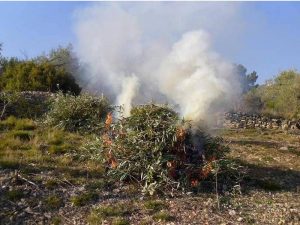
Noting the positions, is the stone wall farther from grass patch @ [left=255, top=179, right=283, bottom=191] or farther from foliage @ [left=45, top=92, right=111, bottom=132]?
grass patch @ [left=255, top=179, right=283, bottom=191]

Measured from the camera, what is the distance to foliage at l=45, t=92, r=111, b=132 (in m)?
14.1

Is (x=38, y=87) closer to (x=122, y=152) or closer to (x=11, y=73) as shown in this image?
(x=11, y=73)

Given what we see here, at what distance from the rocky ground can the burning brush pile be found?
281 millimetres

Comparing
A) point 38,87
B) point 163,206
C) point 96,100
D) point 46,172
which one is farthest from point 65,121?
point 38,87

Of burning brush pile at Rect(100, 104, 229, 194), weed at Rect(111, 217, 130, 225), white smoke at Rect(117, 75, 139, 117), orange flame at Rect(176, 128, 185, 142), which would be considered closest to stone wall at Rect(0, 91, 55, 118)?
white smoke at Rect(117, 75, 139, 117)

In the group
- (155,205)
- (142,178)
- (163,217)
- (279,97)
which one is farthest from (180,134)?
(279,97)

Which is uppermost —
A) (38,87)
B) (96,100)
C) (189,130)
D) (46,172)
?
(38,87)

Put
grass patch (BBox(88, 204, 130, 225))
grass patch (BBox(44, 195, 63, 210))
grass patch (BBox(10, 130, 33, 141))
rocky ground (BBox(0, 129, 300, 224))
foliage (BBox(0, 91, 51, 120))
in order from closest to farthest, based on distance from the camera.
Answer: grass patch (BBox(88, 204, 130, 225))
rocky ground (BBox(0, 129, 300, 224))
grass patch (BBox(44, 195, 63, 210))
grass patch (BBox(10, 130, 33, 141))
foliage (BBox(0, 91, 51, 120))

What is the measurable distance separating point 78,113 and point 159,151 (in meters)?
5.58

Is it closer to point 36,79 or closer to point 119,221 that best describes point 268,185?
point 119,221

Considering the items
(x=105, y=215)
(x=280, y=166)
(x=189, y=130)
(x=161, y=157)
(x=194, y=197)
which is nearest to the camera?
(x=105, y=215)

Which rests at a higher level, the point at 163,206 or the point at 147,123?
the point at 147,123

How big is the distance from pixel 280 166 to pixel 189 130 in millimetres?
3562

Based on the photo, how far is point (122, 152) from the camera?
9.59m
